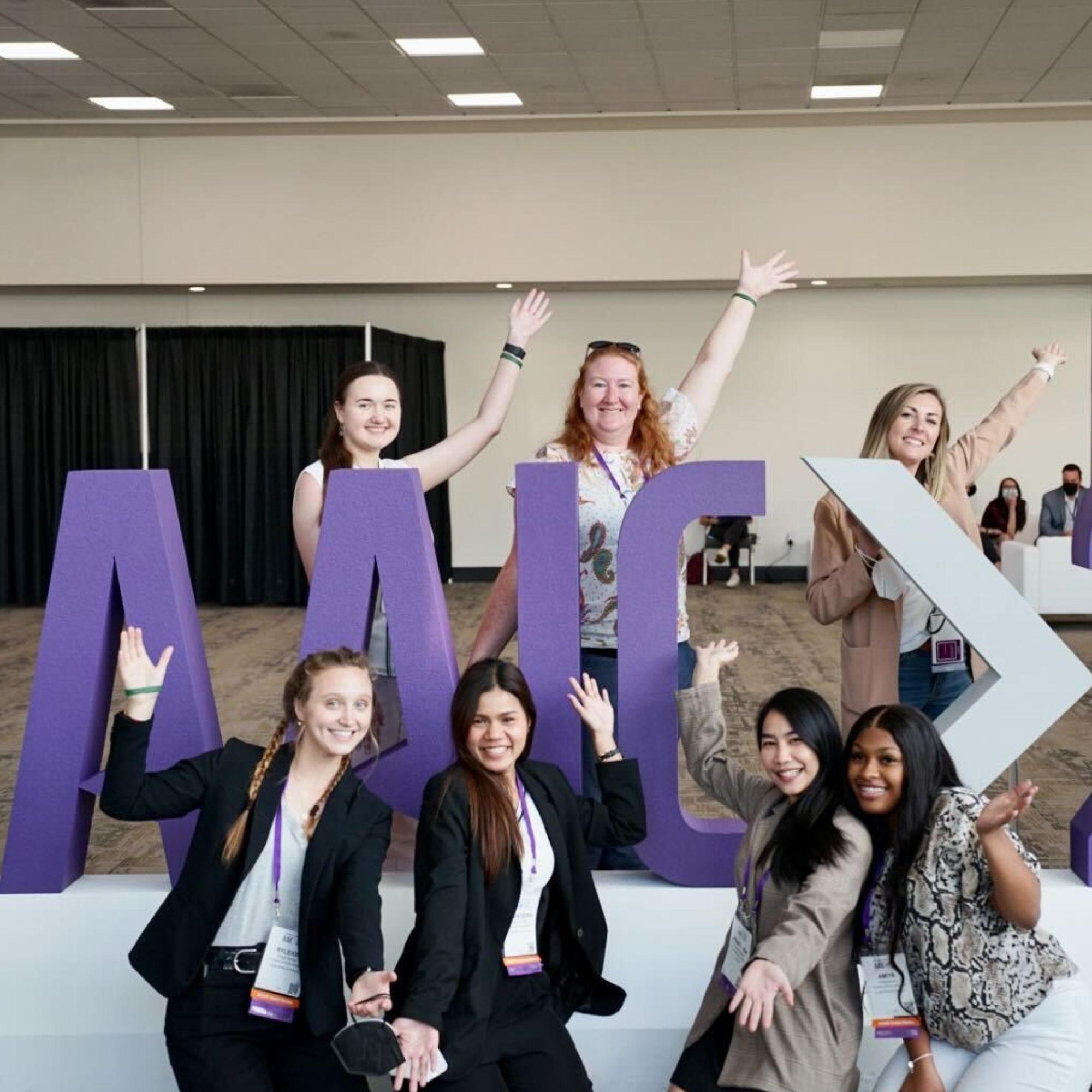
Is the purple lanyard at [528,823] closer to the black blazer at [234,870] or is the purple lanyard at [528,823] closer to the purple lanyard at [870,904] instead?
the black blazer at [234,870]

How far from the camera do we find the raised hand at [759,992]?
6.98 ft

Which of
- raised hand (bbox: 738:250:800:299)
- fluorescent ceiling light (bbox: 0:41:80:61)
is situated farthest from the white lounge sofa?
fluorescent ceiling light (bbox: 0:41:80:61)

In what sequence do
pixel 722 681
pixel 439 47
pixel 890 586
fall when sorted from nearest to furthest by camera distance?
1. pixel 890 586
2. pixel 722 681
3. pixel 439 47

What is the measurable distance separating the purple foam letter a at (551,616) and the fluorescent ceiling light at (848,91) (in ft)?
32.3

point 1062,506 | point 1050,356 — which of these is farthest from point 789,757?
point 1062,506

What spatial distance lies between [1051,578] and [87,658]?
8.25m

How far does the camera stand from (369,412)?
9.69 ft

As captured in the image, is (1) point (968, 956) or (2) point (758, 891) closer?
(1) point (968, 956)

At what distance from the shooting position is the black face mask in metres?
2.18

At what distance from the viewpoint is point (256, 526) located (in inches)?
484

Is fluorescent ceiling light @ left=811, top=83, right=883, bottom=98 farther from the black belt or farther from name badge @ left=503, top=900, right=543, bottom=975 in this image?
the black belt

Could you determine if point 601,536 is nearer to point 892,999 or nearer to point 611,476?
point 611,476

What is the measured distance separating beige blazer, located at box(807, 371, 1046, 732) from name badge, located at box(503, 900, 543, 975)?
0.87m

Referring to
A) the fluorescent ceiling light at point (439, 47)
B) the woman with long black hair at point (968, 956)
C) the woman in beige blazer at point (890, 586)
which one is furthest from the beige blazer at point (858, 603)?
the fluorescent ceiling light at point (439, 47)
